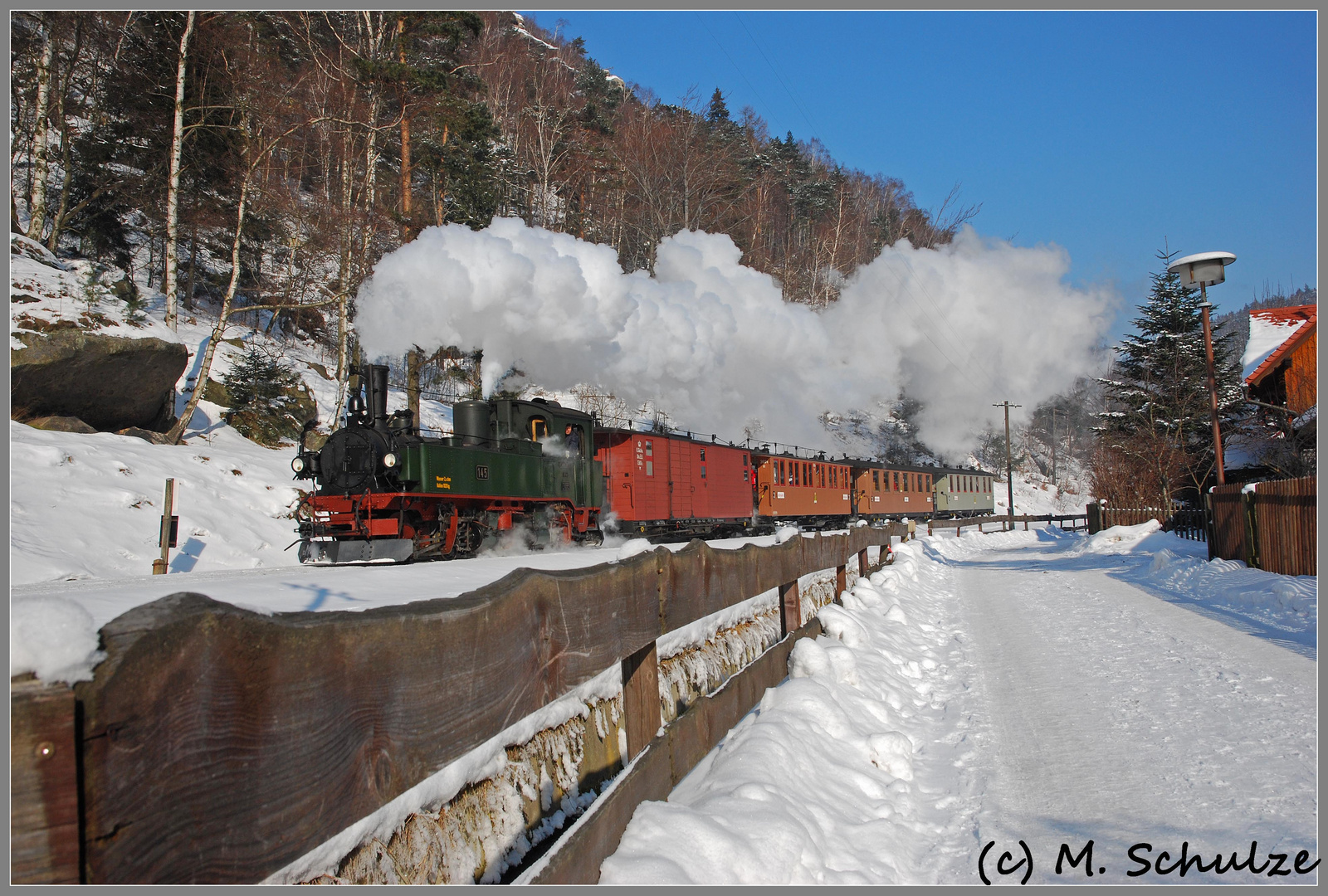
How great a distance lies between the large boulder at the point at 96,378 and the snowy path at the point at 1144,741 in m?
17.7

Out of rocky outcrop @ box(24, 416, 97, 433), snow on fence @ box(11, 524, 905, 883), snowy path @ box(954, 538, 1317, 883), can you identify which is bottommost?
snowy path @ box(954, 538, 1317, 883)

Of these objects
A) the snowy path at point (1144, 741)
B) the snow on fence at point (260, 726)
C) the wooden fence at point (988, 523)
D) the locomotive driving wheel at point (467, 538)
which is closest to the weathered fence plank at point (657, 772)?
the snow on fence at point (260, 726)

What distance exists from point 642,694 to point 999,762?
247 cm

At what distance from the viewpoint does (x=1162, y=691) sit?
583 centimetres

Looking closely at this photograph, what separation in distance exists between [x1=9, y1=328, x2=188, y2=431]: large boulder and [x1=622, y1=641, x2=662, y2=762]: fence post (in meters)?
16.9

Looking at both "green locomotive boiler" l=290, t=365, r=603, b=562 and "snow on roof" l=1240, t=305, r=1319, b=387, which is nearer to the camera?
"green locomotive boiler" l=290, t=365, r=603, b=562

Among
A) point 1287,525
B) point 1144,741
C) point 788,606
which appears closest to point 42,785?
point 1144,741

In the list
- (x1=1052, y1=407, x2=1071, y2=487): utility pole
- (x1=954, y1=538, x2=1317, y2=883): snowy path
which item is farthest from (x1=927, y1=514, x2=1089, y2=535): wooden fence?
(x1=1052, y1=407, x2=1071, y2=487): utility pole

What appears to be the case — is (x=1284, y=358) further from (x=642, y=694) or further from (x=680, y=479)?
(x=642, y=694)

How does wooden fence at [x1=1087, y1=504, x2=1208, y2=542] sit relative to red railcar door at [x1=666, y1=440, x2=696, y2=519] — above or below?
below

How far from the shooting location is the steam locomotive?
1195 cm

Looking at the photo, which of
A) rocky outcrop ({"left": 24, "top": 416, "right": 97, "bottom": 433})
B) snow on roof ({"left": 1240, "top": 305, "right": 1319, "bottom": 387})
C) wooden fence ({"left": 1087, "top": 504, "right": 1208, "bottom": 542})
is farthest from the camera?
snow on roof ({"left": 1240, "top": 305, "right": 1319, "bottom": 387})

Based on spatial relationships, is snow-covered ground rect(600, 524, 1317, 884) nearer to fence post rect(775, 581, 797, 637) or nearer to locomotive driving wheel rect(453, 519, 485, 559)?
fence post rect(775, 581, 797, 637)

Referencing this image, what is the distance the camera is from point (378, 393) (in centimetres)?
1315
